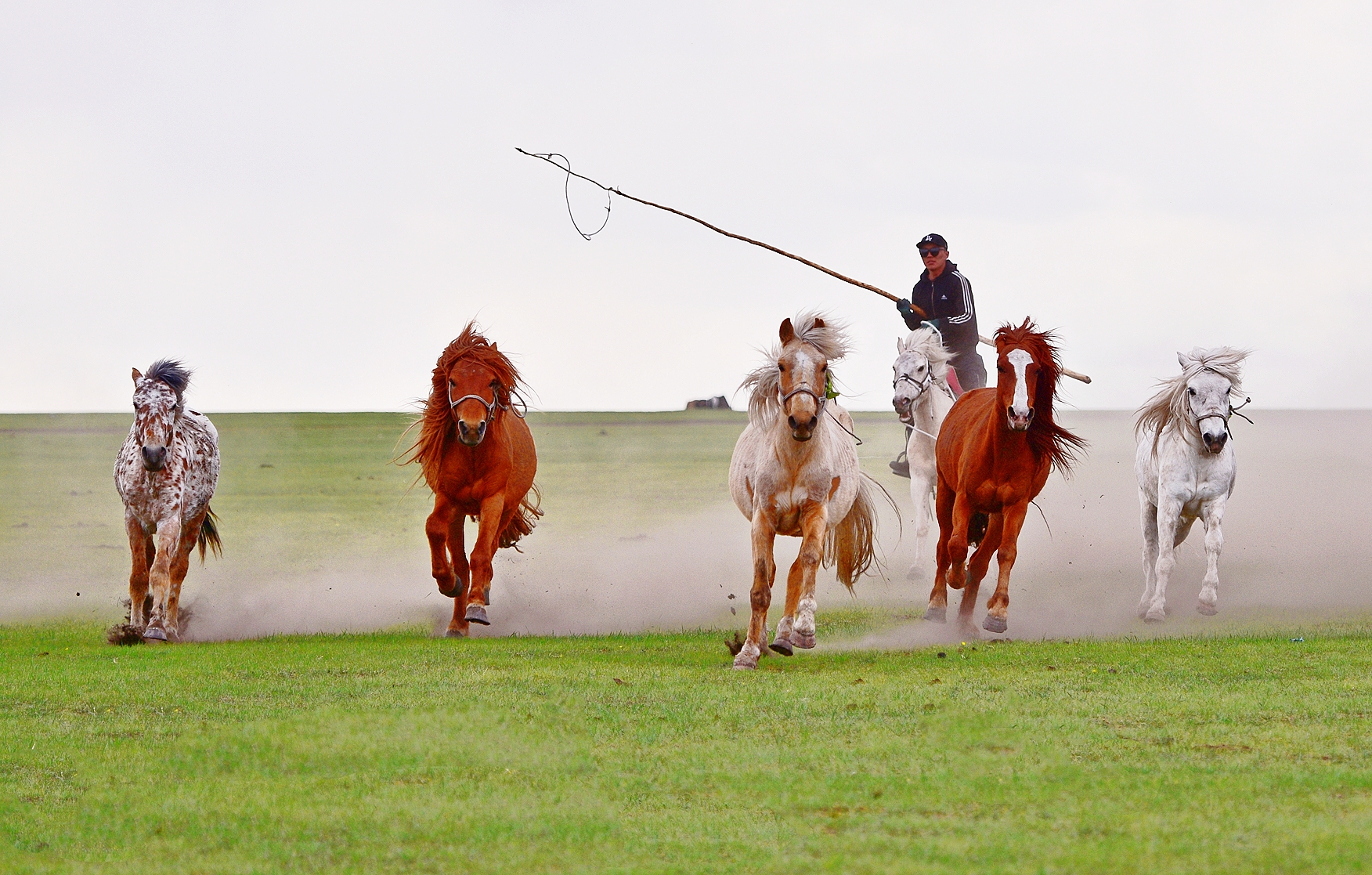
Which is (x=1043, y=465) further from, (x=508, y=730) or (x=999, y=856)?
(x=999, y=856)

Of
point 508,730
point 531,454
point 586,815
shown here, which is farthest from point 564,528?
point 586,815

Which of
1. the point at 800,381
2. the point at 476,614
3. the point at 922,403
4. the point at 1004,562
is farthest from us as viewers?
the point at 922,403

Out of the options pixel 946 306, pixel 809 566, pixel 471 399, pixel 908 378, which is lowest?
pixel 809 566

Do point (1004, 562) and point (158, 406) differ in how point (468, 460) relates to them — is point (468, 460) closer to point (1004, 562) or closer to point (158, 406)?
point (158, 406)

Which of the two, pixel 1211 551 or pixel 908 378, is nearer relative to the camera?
pixel 1211 551

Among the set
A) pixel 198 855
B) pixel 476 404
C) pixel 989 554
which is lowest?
pixel 198 855

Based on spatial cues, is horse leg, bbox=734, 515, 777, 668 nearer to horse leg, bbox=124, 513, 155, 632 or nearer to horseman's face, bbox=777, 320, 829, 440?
horseman's face, bbox=777, 320, 829, 440

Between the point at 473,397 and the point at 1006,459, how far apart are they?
4394mm

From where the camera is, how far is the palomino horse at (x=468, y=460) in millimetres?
13172

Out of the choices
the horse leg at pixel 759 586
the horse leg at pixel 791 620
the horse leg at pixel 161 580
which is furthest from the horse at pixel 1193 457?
the horse leg at pixel 161 580

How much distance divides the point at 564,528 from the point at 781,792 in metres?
17.9

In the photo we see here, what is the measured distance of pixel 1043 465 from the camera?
12727 mm

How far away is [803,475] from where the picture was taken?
10.8 m

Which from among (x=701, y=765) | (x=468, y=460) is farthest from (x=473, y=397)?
(x=701, y=765)
